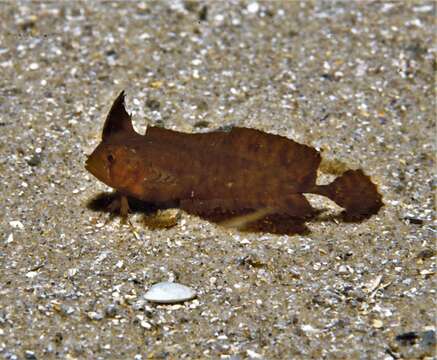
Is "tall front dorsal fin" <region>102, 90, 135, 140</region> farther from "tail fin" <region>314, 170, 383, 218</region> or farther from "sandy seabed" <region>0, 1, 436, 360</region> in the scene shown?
"tail fin" <region>314, 170, 383, 218</region>

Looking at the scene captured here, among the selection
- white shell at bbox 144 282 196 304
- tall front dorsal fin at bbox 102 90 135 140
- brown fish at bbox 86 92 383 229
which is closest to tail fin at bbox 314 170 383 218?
brown fish at bbox 86 92 383 229

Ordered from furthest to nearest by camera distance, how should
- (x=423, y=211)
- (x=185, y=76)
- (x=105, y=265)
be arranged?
(x=185, y=76), (x=423, y=211), (x=105, y=265)

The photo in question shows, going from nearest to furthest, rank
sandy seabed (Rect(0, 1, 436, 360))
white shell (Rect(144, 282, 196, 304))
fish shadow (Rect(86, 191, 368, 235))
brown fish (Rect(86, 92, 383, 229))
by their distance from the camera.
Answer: sandy seabed (Rect(0, 1, 436, 360)), white shell (Rect(144, 282, 196, 304)), brown fish (Rect(86, 92, 383, 229)), fish shadow (Rect(86, 191, 368, 235))

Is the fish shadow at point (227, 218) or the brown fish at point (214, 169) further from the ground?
the brown fish at point (214, 169)

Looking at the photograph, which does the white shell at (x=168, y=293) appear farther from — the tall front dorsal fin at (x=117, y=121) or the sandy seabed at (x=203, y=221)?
the tall front dorsal fin at (x=117, y=121)

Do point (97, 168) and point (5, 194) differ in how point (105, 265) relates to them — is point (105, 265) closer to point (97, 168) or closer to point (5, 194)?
point (97, 168)

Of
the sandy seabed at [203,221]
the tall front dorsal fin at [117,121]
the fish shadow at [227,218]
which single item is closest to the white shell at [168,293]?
the sandy seabed at [203,221]

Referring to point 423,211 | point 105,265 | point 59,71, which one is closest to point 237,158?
point 105,265
